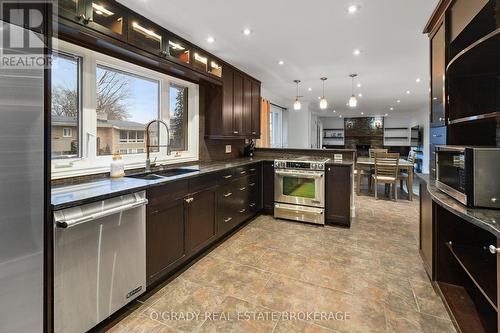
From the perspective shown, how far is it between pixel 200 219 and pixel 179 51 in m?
1.94

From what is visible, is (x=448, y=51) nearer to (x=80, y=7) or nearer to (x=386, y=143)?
(x=80, y=7)

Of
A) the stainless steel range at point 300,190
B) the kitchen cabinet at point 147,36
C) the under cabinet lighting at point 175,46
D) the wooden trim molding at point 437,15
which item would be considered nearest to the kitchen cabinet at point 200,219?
the stainless steel range at point 300,190

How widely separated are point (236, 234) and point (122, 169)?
5.71 feet

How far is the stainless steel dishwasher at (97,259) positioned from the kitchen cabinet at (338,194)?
271 cm

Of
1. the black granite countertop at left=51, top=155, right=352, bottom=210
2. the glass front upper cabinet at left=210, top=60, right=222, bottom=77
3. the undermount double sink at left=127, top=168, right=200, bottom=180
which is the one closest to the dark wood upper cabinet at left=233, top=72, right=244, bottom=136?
the glass front upper cabinet at left=210, top=60, right=222, bottom=77

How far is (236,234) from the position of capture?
11.4ft

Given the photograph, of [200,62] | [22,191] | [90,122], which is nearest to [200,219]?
[90,122]

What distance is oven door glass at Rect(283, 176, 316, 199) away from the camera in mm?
3850

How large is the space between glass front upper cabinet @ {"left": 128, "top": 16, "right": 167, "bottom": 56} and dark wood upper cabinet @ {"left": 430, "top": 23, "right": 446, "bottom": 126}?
8.49ft

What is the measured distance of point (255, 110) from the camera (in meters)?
4.87

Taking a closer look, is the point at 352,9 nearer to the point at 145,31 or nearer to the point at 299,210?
the point at 145,31

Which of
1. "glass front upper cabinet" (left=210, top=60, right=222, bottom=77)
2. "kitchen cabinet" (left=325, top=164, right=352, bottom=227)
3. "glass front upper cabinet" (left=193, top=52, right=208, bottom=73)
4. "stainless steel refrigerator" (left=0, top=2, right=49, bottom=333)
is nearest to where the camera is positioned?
"stainless steel refrigerator" (left=0, top=2, right=49, bottom=333)

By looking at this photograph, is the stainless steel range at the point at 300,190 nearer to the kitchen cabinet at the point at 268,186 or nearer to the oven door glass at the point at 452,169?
the kitchen cabinet at the point at 268,186

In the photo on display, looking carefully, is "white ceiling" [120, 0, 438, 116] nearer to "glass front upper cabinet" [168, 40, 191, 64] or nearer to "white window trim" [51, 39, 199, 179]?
"glass front upper cabinet" [168, 40, 191, 64]
